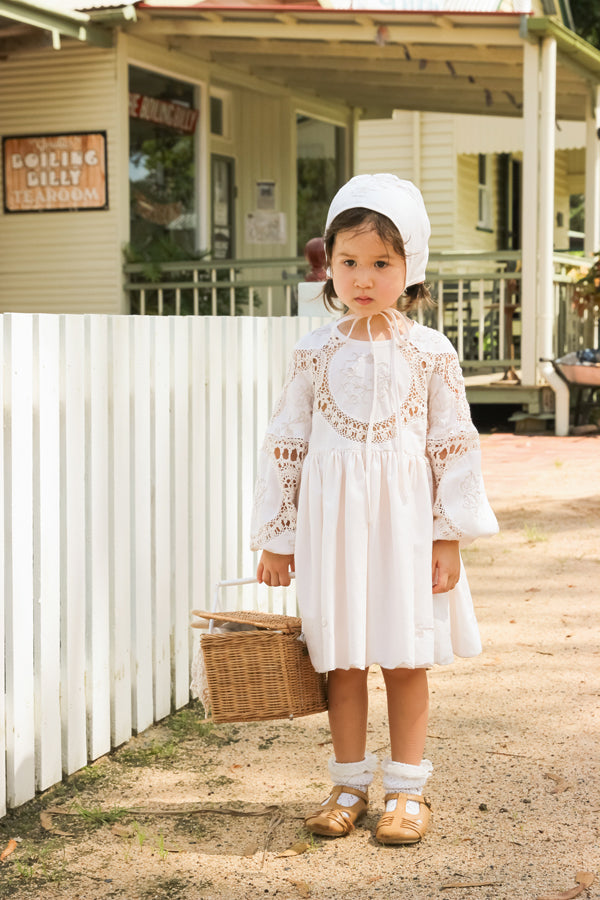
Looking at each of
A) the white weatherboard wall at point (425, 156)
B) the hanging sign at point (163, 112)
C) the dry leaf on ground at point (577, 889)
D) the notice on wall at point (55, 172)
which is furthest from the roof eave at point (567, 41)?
the dry leaf on ground at point (577, 889)

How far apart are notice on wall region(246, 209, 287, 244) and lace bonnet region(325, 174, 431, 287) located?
1224 cm

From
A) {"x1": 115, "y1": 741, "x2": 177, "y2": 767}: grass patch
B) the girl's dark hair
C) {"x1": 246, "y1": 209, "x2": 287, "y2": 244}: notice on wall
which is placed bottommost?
{"x1": 115, "y1": 741, "x2": 177, "y2": 767}: grass patch

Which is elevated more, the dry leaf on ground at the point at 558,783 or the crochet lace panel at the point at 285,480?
the crochet lace panel at the point at 285,480

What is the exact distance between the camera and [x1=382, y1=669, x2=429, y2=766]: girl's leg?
3.02m

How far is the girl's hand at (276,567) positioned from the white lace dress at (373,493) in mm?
35

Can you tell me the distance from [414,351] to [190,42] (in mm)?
10372

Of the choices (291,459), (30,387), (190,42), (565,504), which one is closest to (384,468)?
(291,459)

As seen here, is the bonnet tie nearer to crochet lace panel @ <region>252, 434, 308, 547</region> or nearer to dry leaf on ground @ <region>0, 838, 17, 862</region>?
crochet lace panel @ <region>252, 434, 308, 547</region>

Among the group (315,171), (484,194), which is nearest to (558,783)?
(315,171)

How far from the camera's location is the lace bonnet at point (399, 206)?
286 centimetres

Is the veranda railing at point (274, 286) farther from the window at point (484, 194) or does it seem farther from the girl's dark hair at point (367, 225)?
the girl's dark hair at point (367, 225)

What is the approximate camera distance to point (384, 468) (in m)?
2.90

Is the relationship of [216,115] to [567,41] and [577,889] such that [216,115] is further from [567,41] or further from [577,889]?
[577,889]

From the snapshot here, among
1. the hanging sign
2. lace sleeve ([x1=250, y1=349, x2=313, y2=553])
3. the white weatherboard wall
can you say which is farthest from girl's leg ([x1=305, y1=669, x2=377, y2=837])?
the white weatherboard wall
